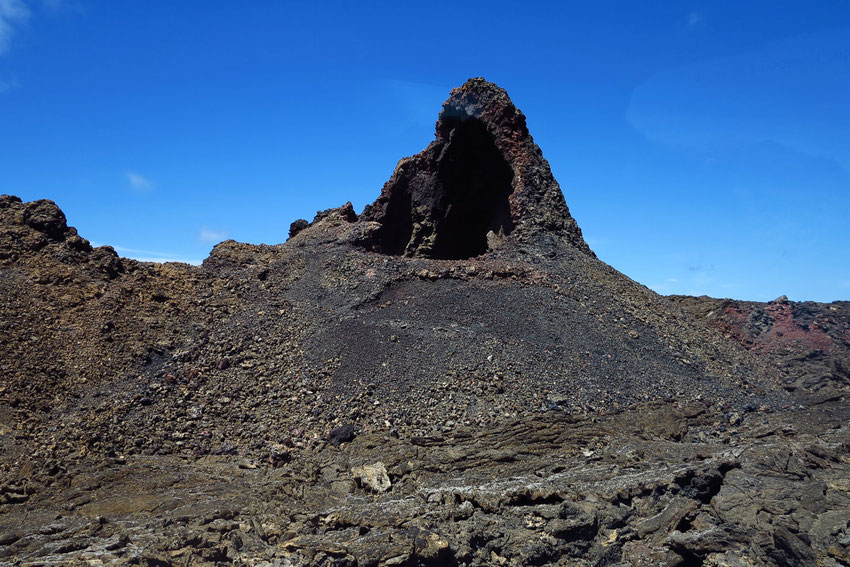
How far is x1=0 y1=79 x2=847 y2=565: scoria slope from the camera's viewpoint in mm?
9180

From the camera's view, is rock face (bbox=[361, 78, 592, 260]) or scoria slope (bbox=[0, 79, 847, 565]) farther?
rock face (bbox=[361, 78, 592, 260])

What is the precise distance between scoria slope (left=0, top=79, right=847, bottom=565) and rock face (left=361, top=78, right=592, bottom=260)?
0.59 m

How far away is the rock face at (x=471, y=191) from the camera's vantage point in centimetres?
2330

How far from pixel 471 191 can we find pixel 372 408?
15.5 metres

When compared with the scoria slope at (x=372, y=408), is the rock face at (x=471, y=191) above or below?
above

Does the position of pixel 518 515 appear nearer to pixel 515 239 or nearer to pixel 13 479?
pixel 13 479

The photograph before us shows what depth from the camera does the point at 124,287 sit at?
17.3 metres

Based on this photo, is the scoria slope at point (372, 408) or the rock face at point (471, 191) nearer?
the scoria slope at point (372, 408)

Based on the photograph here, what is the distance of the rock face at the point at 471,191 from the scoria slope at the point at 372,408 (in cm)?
59

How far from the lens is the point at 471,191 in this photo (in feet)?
87.8

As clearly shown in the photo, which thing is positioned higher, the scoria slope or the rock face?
the rock face

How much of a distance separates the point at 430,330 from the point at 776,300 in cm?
1823

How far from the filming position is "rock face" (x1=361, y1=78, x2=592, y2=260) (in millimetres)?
23297

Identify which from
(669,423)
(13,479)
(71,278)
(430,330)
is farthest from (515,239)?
(13,479)
